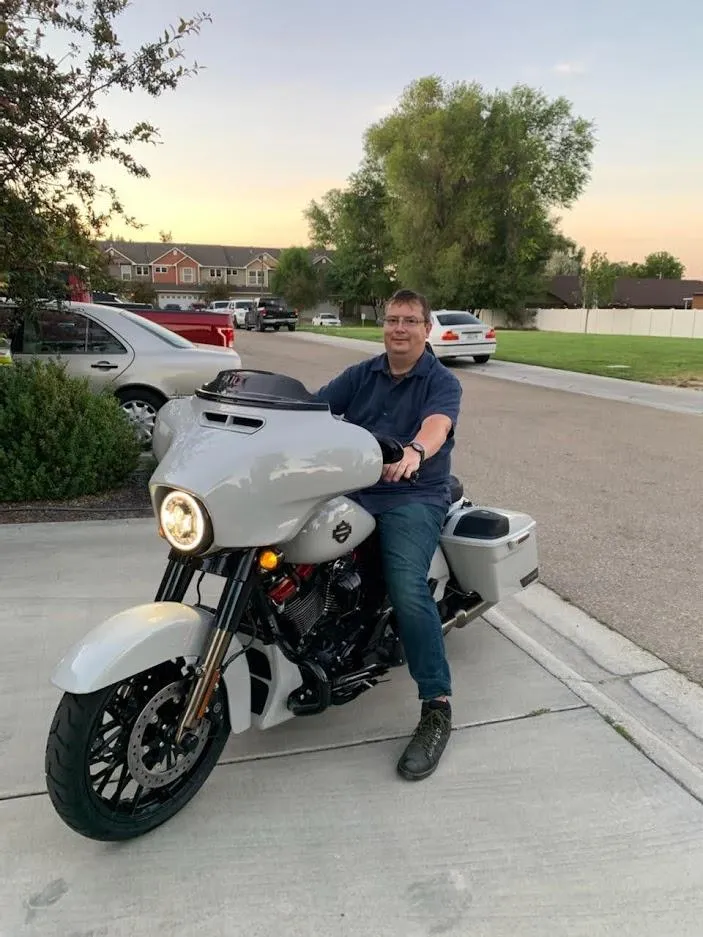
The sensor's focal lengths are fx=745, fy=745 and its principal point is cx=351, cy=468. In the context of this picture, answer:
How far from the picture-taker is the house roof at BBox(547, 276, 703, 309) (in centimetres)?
7669

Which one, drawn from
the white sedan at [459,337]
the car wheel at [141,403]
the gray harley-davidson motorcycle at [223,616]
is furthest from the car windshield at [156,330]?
the white sedan at [459,337]

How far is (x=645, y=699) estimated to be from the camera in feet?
10.8

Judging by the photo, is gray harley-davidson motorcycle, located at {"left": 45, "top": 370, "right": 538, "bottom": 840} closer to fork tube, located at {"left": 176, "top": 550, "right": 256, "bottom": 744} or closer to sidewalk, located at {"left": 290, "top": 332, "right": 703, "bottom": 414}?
fork tube, located at {"left": 176, "top": 550, "right": 256, "bottom": 744}

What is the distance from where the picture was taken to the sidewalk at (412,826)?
2123mm

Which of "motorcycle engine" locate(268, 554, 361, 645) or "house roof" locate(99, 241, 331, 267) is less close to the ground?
"house roof" locate(99, 241, 331, 267)

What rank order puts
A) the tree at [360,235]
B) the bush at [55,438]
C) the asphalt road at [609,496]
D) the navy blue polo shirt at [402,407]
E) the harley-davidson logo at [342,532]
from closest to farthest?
1. the harley-davidson logo at [342,532]
2. the navy blue polo shirt at [402,407]
3. the asphalt road at [609,496]
4. the bush at [55,438]
5. the tree at [360,235]

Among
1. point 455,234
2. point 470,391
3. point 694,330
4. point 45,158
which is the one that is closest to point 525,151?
point 455,234

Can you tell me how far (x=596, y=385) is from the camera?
14.8 metres

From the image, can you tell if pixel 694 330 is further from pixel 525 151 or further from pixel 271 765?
pixel 271 765

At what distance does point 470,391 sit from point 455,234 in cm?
→ 3978

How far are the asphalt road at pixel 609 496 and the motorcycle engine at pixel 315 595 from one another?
1859mm

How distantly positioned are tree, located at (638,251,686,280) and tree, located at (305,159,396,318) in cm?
6979

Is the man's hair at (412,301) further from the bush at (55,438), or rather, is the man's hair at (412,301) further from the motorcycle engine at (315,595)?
the bush at (55,438)

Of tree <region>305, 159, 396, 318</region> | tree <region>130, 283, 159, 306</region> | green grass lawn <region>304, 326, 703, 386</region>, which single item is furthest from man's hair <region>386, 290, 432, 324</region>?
tree <region>305, 159, 396, 318</region>
